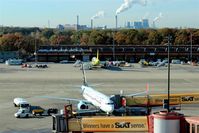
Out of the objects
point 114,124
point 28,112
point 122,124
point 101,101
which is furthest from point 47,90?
point 122,124

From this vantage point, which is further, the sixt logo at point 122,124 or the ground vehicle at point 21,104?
the ground vehicle at point 21,104

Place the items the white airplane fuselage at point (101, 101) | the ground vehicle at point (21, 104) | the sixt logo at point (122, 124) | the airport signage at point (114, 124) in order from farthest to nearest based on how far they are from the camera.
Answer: the ground vehicle at point (21, 104)
the white airplane fuselage at point (101, 101)
the sixt logo at point (122, 124)
the airport signage at point (114, 124)

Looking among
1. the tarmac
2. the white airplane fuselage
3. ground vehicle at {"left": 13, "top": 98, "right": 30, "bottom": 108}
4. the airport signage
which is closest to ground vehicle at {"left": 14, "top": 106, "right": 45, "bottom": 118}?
the tarmac

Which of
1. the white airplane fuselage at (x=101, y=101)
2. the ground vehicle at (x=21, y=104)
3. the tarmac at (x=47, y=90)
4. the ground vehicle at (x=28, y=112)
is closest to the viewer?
the tarmac at (x=47, y=90)

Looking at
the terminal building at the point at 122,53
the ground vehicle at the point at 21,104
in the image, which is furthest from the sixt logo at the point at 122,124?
the terminal building at the point at 122,53

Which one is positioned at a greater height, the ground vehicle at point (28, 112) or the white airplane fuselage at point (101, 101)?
the white airplane fuselage at point (101, 101)

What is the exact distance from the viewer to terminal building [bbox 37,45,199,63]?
174250 mm

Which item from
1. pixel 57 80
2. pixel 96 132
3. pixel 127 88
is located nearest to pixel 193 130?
pixel 96 132

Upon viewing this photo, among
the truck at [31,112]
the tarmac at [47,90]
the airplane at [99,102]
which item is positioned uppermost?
the airplane at [99,102]

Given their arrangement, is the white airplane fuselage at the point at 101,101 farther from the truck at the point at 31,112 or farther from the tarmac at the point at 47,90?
the tarmac at the point at 47,90

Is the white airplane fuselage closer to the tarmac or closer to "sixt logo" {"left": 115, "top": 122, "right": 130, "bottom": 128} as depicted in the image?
the tarmac

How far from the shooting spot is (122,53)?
176 m

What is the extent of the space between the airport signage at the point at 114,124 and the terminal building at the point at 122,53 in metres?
141

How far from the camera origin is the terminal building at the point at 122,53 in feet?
572
